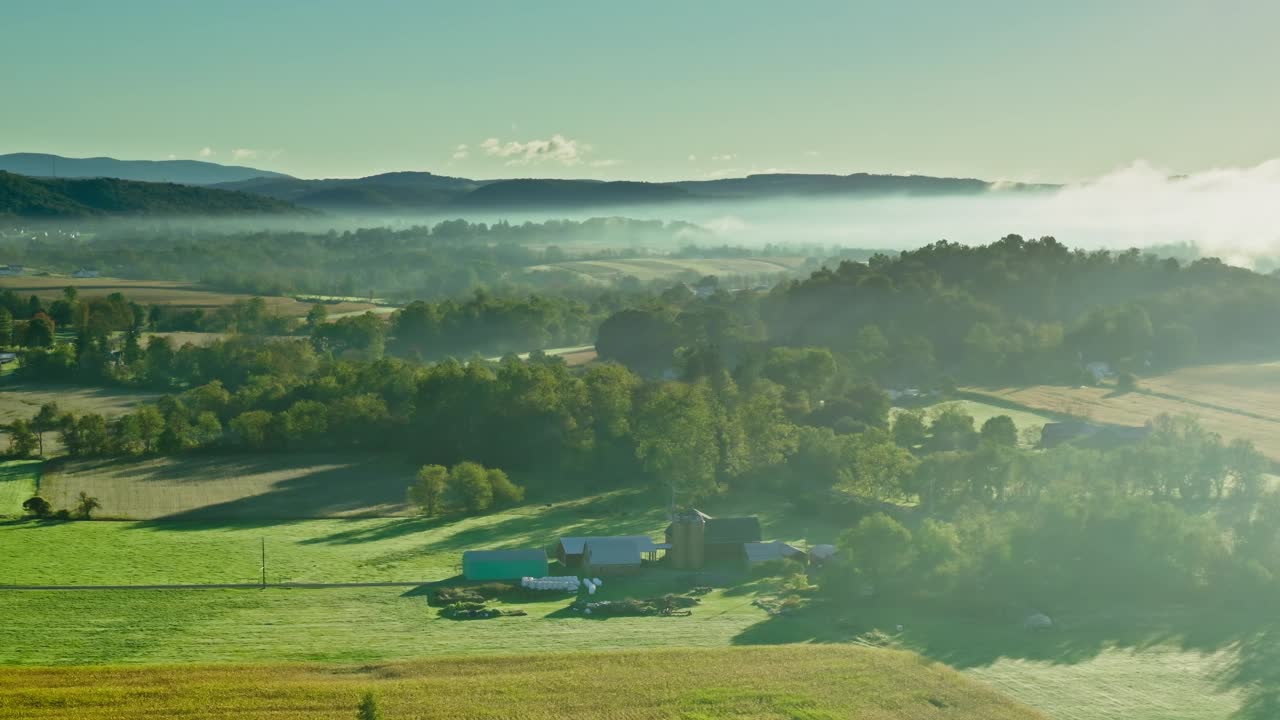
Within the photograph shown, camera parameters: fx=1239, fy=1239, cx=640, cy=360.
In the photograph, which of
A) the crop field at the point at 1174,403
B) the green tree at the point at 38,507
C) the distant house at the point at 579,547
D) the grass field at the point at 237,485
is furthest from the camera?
the crop field at the point at 1174,403

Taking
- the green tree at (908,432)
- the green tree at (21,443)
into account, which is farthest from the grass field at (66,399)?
the green tree at (908,432)

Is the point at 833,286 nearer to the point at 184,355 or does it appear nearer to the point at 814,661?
the point at 184,355

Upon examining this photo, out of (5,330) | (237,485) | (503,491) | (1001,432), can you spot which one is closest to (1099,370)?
(1001,432)

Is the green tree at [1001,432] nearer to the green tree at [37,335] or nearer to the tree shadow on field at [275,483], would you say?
the tree shadow on field at [275,483]

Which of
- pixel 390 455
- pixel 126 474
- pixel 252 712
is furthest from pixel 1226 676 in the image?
pixel 126 474

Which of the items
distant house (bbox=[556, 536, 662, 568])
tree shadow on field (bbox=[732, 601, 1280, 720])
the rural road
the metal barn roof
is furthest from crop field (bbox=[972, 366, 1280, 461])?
the rural road

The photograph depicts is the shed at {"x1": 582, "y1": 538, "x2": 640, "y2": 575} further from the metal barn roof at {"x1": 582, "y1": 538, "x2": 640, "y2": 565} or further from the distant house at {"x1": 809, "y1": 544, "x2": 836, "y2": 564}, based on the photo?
the distant house at {"x1": 809, "y1": 544, "x2": 836, "y2": 564}

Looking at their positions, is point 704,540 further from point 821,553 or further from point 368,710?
point 368,710
